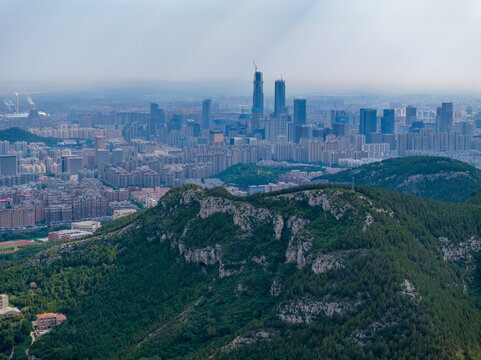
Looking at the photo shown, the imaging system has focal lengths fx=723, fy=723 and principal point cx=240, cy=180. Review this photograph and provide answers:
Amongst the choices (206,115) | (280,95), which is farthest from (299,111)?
(206,115)

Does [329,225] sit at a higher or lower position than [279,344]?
higher

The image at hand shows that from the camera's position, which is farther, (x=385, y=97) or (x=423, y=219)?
(x=385, y=97)

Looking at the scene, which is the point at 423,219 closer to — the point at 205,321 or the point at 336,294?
the point at 336,294

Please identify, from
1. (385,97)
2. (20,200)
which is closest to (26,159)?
(20,200)

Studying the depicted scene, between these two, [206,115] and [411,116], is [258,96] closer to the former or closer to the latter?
[206,115]

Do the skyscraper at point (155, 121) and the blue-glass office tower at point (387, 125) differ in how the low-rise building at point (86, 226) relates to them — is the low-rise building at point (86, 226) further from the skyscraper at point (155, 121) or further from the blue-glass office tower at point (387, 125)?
the skyscraper at point (155, 121)

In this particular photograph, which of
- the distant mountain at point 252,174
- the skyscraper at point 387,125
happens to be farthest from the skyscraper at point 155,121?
the distant mountain at point 252,174

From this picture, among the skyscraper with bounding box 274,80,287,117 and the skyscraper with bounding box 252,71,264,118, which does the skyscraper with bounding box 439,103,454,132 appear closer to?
the skyscraper with bounding box 274,80,287,117
